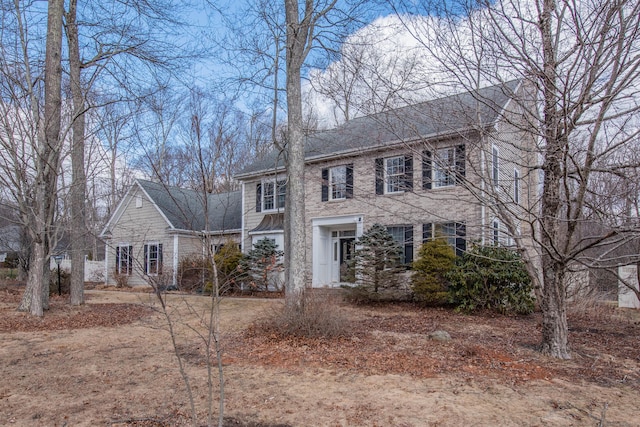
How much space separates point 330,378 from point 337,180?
1059cm

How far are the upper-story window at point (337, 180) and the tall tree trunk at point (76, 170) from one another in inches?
283

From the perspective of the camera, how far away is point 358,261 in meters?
12.1

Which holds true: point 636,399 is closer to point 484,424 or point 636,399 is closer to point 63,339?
point 484,424

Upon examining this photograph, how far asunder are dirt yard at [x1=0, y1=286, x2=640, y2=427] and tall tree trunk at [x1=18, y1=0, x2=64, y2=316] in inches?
45.7

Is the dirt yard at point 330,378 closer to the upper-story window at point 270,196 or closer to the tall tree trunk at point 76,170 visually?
the tall tree trunk at point 76,170

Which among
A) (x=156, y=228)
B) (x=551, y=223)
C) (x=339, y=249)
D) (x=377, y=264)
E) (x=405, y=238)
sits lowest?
(x=377, y=264)

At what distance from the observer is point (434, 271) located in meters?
10.8

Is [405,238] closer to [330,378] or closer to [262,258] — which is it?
[262,258]

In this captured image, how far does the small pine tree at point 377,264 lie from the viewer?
1152 cm

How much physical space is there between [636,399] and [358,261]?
26.9 feet

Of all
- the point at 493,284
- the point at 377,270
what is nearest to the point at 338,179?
the point at 377,270

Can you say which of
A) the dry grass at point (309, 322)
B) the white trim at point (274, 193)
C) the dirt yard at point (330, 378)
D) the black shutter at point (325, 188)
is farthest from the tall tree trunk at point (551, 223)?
the white trim at point (274, 193)

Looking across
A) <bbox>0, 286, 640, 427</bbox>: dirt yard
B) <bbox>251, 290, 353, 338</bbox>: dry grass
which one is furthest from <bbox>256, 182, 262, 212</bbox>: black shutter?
<bbox>251, 290, 353, 338</bbox>: dry grass

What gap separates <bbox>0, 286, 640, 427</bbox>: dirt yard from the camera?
3.62 metres
